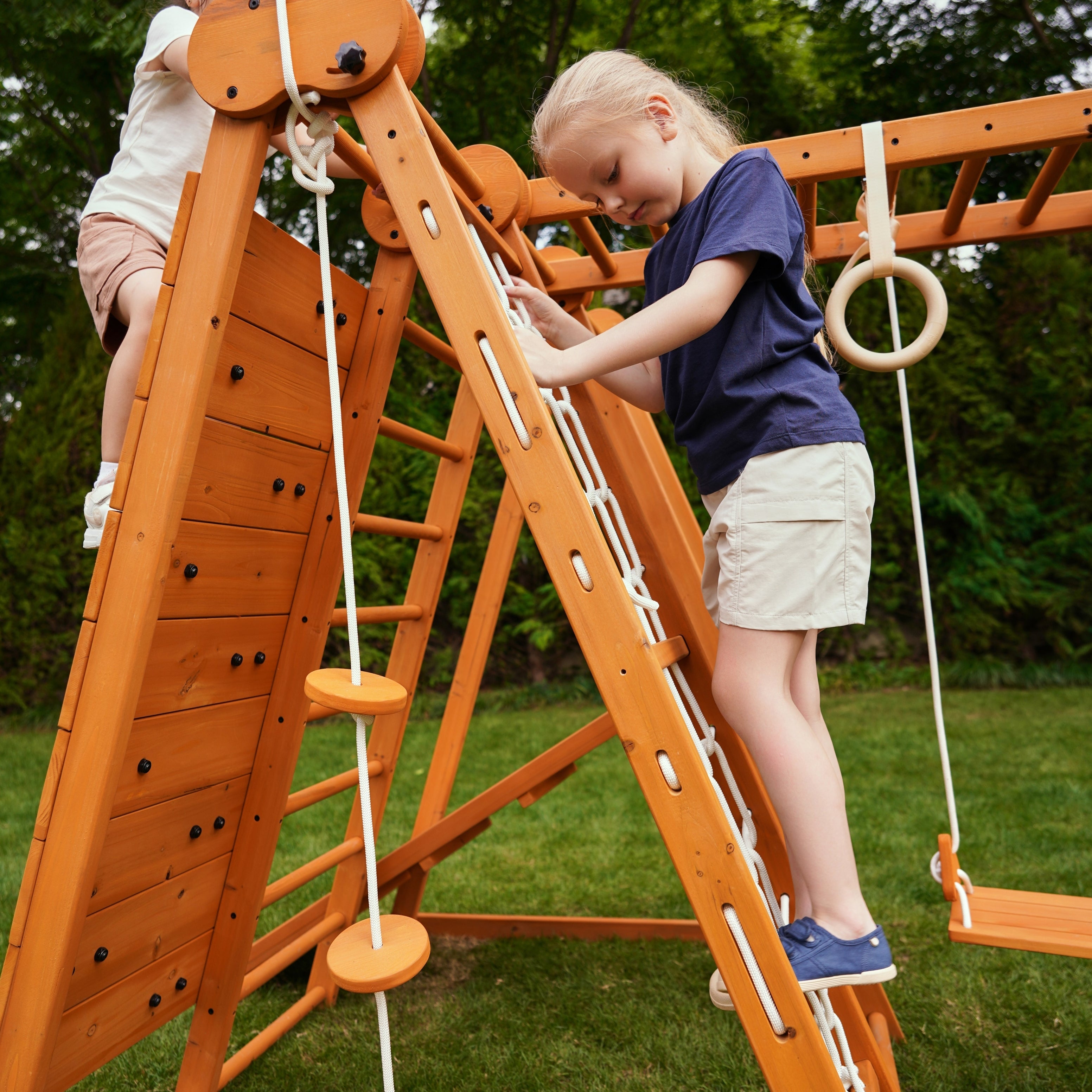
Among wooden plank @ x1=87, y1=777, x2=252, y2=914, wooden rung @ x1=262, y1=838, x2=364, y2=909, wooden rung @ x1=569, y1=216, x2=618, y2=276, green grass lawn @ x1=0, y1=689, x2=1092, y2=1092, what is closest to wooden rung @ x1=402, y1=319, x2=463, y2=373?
wooden rung @ x1=569, y1=216, x2=618, y2=276

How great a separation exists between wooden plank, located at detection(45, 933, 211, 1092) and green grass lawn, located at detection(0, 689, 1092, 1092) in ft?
1.58

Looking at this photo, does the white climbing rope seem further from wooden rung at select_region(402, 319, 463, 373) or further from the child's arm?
wooden rung at select_region(402, 319, 463, 373)

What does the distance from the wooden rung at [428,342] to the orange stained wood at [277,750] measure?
19 centimetres

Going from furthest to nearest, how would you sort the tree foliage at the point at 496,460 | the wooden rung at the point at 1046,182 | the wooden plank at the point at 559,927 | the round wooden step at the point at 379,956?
the tree foliage at the point at 496,460 → the wooden plank at the point at 559,927 → the wooden rung at the point at 1046,182 → the round wooden step at the point at 379,956

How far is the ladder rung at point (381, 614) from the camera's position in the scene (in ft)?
5.55

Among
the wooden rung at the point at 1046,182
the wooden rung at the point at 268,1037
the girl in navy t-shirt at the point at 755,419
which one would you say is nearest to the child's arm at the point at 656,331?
the girl in navy t-shirt at the point at 755,419

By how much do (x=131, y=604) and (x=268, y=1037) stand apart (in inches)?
43.1

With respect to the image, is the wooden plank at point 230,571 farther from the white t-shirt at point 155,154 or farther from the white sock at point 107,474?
the white t-shirt at point 155,154

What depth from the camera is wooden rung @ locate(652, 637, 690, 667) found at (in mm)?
1417

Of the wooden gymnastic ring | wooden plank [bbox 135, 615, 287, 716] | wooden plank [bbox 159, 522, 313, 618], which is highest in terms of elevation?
the wooden gymnastic ring

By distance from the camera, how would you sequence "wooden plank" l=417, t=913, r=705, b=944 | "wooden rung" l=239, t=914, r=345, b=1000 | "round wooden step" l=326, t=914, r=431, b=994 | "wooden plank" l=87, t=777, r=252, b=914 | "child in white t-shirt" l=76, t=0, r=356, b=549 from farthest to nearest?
"wooden plank" l=417, t=913, r=705, b=944 < "wooden rung" l=239, t=914, r=345, b=1000 < "child in white t-shirt" l=76, t=0, r=356, b=549 < "wooden plank" l=87, t=777, r=252, b=914 < "round wooden step" l=326, t=914, r=431, b=994

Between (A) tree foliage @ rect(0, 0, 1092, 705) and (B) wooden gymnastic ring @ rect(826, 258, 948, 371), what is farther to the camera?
(A) tree foliage @ rect(0, 0, 1092, 705)

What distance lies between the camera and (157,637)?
4.63 ft

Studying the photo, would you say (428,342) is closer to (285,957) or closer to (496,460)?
(285,957)
